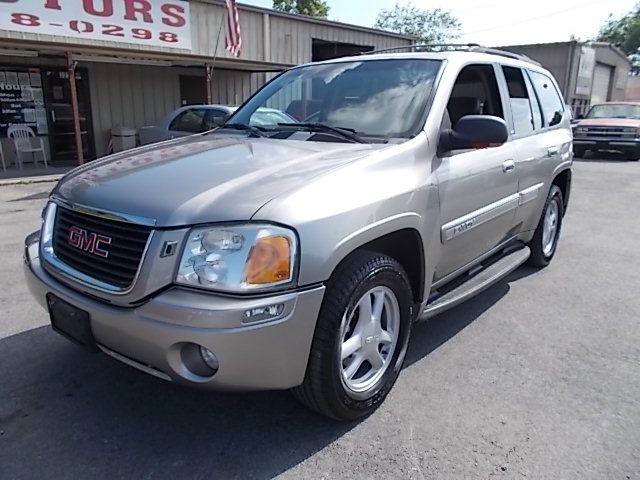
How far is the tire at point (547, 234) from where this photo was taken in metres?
4.89

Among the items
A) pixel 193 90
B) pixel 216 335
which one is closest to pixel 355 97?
pixel 216 335

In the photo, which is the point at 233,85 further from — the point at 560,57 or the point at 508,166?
the point at 560,57

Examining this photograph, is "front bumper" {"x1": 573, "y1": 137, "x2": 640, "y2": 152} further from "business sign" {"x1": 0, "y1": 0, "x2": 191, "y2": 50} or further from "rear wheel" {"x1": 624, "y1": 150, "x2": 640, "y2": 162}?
"business sign" {"x1": 0, "y1": 0, "x2": 191, "y2": 50}

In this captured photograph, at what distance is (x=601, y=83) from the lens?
35.3 m

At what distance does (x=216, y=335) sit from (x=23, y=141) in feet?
40.9

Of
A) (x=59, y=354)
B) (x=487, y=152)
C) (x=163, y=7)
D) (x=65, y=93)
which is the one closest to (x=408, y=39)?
(x=163, y=7)

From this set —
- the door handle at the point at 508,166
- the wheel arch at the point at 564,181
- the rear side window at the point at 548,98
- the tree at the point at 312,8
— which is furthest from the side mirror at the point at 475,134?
the tree at the point at 312,8

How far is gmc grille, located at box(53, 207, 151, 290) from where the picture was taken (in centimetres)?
217

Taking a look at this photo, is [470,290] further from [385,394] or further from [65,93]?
[65,93]

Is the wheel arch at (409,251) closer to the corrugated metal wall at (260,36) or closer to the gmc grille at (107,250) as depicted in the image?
the gmc grille at (107,250)

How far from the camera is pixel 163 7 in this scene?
12.7 meters

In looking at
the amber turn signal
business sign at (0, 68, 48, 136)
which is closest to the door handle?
the amber turn signal

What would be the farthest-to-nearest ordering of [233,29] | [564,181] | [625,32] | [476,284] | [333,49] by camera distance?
[625,32], [333,49], [233,29], [564,181], [476,284]

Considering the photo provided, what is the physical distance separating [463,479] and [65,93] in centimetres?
1382
